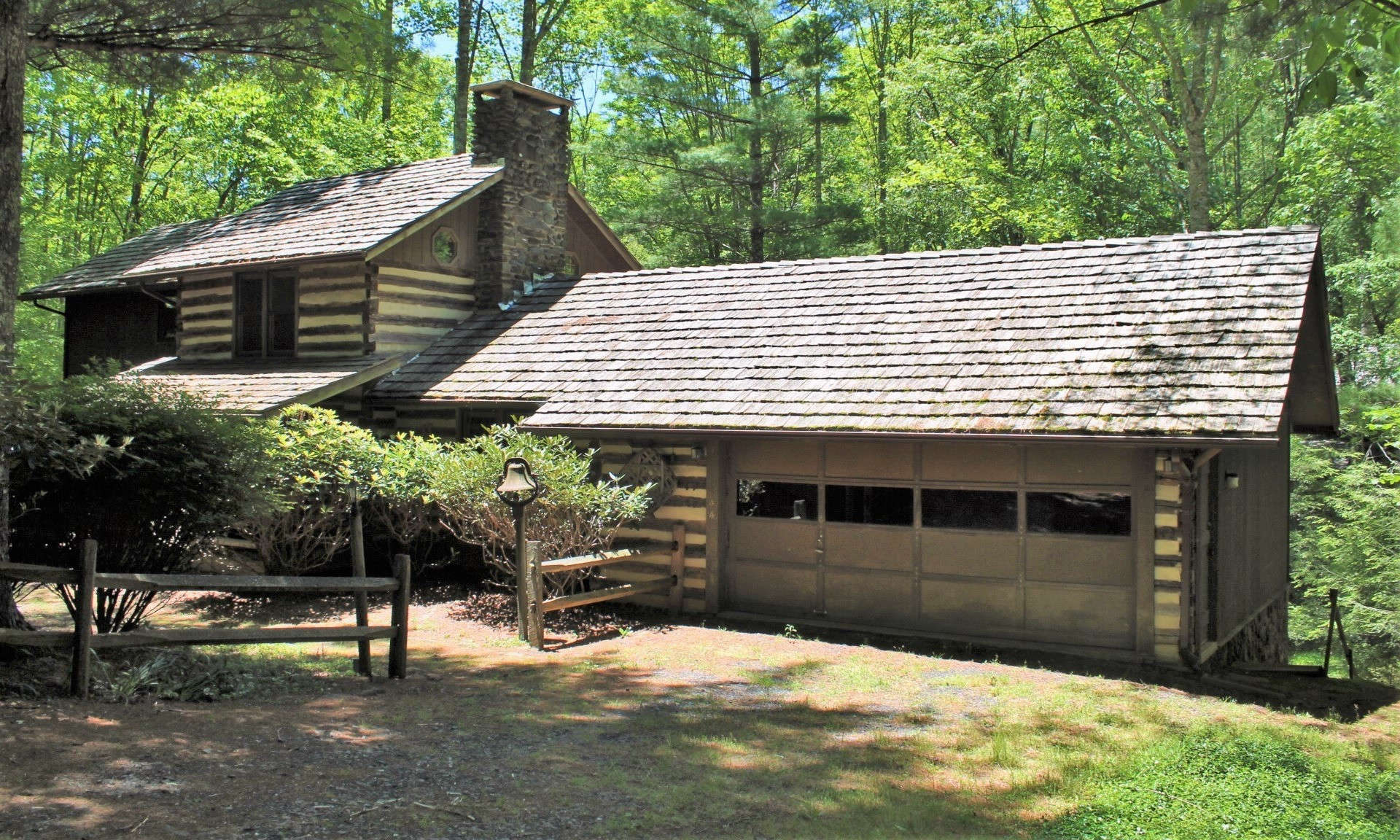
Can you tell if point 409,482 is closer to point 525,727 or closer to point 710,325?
point 710,325

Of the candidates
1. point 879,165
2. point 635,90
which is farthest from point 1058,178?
point 635,90

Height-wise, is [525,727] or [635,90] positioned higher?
[635,90]

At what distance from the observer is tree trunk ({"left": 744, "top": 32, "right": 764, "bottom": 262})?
26141mm

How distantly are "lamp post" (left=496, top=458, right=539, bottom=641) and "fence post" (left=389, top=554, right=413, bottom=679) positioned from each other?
226 cm

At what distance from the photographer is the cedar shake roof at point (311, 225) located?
16750 millimetres

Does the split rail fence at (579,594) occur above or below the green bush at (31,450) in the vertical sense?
below

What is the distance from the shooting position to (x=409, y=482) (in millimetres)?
13438

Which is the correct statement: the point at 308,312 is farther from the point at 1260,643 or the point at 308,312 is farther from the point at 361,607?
the point at 1260,643

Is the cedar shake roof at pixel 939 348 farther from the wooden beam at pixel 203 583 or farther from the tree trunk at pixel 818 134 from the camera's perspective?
the tree trunk at pixel 818 134

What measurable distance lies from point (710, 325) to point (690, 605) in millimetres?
3966

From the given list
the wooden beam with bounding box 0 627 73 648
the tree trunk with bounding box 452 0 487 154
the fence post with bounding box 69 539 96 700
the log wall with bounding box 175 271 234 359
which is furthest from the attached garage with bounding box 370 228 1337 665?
the tree trunk with bounding box 452 0 487 154

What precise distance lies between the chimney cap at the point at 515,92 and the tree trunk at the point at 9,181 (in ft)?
33.4

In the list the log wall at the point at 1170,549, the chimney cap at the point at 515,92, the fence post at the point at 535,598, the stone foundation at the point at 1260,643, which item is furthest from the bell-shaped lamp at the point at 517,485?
the chimney cap at the point at 515,92

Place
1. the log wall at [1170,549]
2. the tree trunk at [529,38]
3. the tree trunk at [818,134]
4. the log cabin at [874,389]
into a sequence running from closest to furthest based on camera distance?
the log wall at [1170,549], the log cabin at [874,389], the tree trunk at [818,134], the tree trunk at [529,38]
